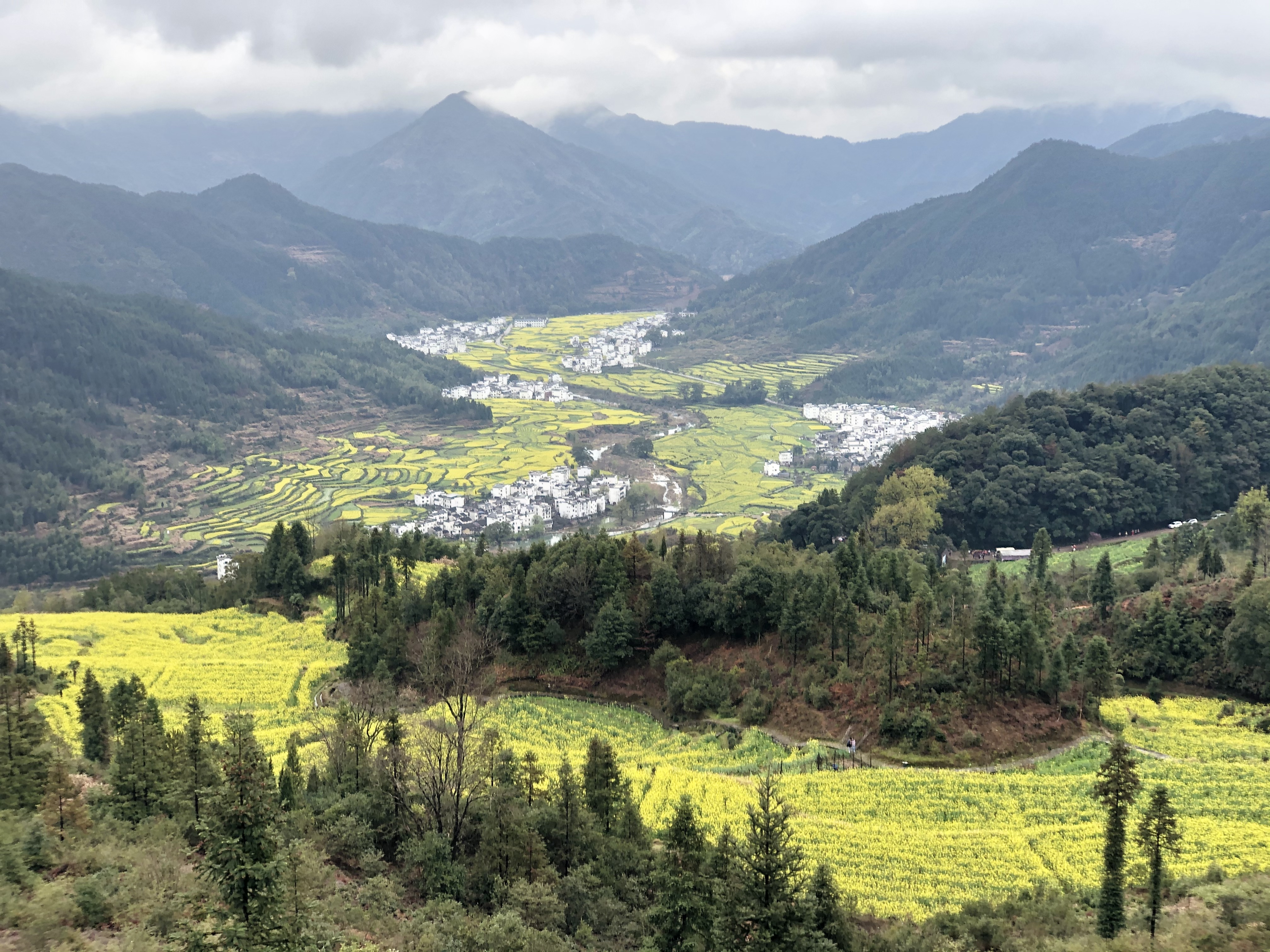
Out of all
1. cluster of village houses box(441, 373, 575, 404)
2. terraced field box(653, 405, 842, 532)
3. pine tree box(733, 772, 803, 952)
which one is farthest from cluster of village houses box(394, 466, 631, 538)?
pine tree box(733, 772, 803, 952)

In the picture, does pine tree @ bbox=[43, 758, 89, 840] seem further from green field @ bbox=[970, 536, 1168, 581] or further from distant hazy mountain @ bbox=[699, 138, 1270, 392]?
distant hazy mountain @ bbox=[699, 138, 1270, 392]

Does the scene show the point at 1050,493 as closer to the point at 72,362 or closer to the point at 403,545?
the point at 403,545

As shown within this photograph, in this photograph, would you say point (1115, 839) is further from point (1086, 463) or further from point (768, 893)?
point (1086, 463)

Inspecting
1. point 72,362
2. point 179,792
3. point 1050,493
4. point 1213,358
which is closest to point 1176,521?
point 1050,493

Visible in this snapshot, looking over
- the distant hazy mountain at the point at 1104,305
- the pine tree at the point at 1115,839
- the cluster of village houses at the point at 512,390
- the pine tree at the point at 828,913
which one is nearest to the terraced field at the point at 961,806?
the pine tree at the point at 1115,839

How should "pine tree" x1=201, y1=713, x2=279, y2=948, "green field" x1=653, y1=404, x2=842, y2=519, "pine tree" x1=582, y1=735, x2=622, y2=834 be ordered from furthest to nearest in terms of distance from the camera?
"green field" x1=653, y1=404, x2=842, y2=519, "pine tree" x1=582, y1=735, x2=622, y2=834, "pine tree" x1=201, y1=713, x2=279, y2=948

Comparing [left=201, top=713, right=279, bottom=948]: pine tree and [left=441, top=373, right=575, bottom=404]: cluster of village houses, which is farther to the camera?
[left=441, top=373, right=575, bottom=404]: cluster of village houses

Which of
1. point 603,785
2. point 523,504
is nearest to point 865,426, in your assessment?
point 523,504

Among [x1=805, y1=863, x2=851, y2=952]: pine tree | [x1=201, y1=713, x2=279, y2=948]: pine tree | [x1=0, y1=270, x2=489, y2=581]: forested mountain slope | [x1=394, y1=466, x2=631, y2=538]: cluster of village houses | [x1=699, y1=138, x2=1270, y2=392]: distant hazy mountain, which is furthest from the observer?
[x1=699, y1=138, x2=1270, y2=392]: distant hazy mountain
